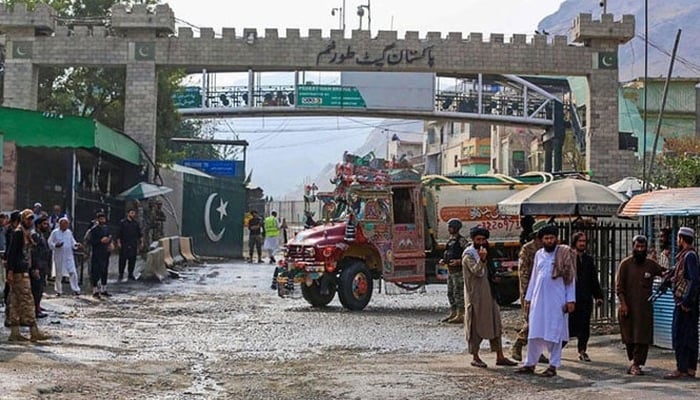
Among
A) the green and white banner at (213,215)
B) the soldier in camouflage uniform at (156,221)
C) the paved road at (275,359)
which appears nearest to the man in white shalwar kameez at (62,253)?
the paved road at (275,359)

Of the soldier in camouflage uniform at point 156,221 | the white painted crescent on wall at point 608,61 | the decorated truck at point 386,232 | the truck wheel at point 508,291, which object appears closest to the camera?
the decorated truck at point 386,232

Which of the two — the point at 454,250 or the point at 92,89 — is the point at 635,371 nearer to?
the point at 454,250

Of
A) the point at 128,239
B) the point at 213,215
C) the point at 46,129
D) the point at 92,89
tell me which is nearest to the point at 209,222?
the point at 213,215

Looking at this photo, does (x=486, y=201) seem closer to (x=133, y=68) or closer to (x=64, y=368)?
(x=64, y=368)

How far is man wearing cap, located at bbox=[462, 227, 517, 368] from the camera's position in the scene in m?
11.3

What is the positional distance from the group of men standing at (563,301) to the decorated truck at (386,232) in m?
6.97

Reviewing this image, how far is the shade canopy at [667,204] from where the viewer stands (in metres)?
11.6

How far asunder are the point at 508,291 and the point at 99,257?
8.17 meters

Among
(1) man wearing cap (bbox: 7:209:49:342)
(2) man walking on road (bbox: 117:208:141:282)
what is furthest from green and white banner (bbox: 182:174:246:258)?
(1) man wearing cap (bbox: 7:209:49:342)

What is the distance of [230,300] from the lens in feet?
66.9

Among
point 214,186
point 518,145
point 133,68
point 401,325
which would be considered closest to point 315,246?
point 401,325

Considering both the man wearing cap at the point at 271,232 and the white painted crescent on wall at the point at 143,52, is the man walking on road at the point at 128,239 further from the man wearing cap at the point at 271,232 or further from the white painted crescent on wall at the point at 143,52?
the white painted crescent on wall at the point at 143,52

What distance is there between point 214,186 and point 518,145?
30373mm

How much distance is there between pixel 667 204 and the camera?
39.2 ft
